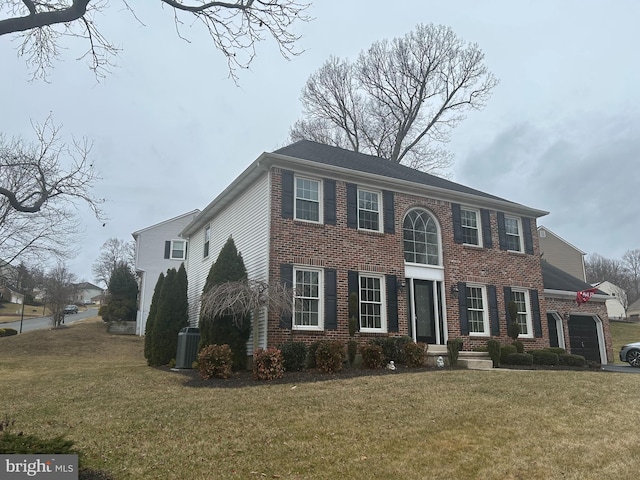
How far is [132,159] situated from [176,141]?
163 inches

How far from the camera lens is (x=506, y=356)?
14.3 meters

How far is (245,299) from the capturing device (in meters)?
11.5

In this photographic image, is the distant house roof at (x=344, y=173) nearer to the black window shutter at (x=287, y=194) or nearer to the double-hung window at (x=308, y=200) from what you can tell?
the black window shutter at (x=287, y=194)

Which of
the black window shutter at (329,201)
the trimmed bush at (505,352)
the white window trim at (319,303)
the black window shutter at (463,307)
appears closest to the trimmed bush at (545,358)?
the trimmed bush at (505,352)

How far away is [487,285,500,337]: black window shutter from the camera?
15398 mm

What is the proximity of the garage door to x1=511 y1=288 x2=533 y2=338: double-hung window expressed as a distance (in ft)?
9.91

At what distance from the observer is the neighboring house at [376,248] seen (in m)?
12.7

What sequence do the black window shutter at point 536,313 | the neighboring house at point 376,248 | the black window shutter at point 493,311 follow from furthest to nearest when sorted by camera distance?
1. the black window shutter at point 536,313
2. the black window shutter at point 493,311
3. the neighboring house at point 376,248

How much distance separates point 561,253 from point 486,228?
60.1ft

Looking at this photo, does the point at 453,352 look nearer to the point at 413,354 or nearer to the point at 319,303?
the point at 413,354

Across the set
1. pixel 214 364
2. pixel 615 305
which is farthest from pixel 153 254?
pixel 615 305

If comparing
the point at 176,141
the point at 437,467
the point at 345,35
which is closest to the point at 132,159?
the point at 176,141

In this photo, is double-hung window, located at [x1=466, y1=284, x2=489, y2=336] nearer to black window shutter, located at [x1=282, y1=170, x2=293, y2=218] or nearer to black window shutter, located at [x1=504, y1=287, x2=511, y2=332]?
black window shutter, located at [x1=504, y1=287, x2=511, y2=332]

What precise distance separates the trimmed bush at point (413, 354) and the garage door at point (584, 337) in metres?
8.88
